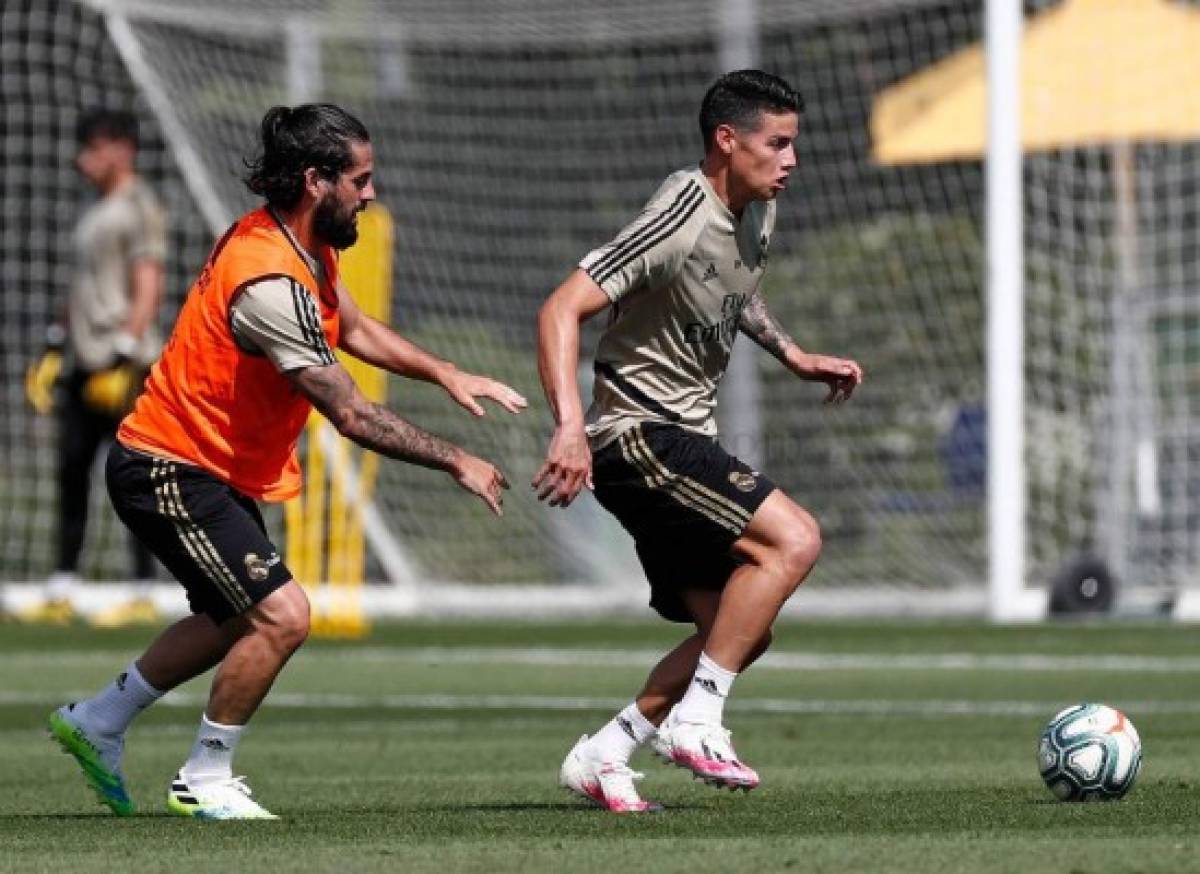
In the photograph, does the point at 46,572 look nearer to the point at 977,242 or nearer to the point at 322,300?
the point at 977,242

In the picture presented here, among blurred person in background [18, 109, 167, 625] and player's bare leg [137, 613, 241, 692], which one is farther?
blurred person in background [18, 109, 167, 625]

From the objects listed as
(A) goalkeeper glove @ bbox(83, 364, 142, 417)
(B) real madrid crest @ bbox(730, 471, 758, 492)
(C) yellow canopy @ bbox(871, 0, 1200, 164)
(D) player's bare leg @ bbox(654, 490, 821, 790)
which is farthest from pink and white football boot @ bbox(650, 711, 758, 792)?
(C) yellow canopy @ bbox(871, 0, 1200, 164)

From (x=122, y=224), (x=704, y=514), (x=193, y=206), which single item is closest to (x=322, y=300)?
(x=704, y=514)

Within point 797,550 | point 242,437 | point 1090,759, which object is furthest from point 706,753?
point 242,437

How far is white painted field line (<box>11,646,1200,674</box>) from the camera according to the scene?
45.2 ft

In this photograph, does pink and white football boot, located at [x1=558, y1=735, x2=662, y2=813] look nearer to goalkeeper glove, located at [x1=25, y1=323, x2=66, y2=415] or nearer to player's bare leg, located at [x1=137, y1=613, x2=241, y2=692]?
player's bare leg, located at [x1=137, y1=613, x2=241, y2=692]

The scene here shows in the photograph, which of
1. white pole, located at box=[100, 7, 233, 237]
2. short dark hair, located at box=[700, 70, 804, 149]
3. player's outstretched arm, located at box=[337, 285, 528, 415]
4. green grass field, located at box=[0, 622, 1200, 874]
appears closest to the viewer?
green grass field, located at box=[0, 622, 1200, 874]

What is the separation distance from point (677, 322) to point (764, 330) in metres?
0.51

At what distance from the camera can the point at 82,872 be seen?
6.44m

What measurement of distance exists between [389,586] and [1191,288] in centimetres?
559

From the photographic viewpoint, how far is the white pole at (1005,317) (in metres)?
17.1

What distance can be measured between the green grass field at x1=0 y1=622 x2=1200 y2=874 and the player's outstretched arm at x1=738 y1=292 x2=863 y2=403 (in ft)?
3.76

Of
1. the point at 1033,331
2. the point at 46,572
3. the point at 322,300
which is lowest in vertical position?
the point at 46,572

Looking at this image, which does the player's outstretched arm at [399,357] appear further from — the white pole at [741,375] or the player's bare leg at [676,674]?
the white pole at [741,375]
